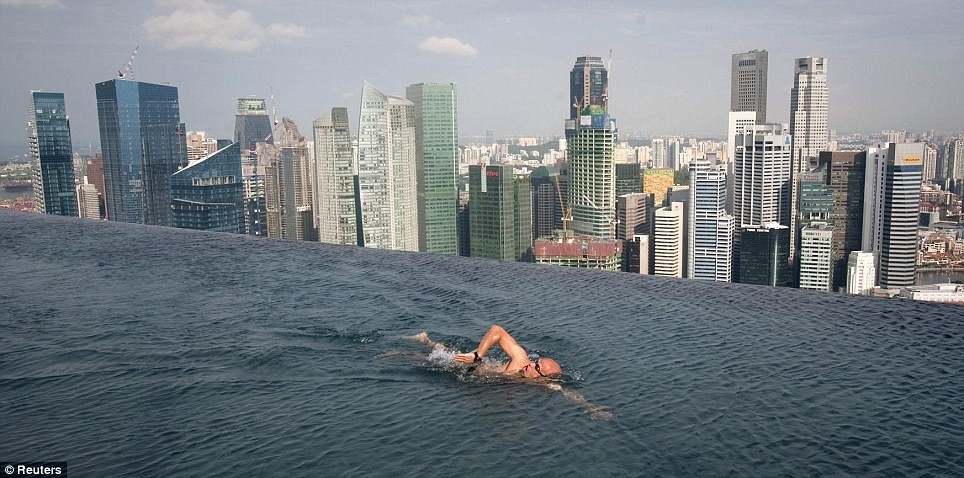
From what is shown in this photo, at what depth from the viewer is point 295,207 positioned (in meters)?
57.9

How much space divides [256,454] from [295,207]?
2040 inches

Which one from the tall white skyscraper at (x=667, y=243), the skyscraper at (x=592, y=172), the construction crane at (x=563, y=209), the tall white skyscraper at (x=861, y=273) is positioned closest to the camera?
the tall white skyscraper at (x=861, y=273)

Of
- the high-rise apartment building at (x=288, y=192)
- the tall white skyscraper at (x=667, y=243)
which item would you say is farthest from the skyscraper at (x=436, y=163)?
the tall white skyscraper at (x=667, y=243)

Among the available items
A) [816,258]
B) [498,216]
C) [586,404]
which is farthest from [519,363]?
[498,216]

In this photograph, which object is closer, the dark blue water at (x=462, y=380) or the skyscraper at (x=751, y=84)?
the dark blue water at (x=462, y=380)

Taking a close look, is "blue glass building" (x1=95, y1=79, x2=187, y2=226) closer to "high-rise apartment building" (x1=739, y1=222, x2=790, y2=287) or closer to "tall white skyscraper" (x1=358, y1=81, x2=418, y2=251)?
"tall white skyscraper" (x1=358, y1=81, x2=418, y2=251)

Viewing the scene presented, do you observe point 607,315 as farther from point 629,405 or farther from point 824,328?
point 629,405

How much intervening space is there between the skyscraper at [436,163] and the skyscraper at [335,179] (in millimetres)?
5623

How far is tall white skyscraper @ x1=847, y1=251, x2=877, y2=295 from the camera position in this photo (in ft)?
127

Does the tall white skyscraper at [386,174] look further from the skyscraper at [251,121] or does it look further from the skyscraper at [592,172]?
the skyscraper at [251,121]

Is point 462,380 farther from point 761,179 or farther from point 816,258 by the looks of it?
point 761,179

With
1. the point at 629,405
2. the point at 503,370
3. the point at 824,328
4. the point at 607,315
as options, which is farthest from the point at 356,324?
the point at 824,328

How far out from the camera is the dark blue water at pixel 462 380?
Result: 7.75 m

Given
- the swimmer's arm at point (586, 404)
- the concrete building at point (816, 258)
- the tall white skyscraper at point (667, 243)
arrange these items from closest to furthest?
the swimmer's arm at point (586, 404), the concrete building at point (816, 258), the tall white skyscraper at point (667, 243)
